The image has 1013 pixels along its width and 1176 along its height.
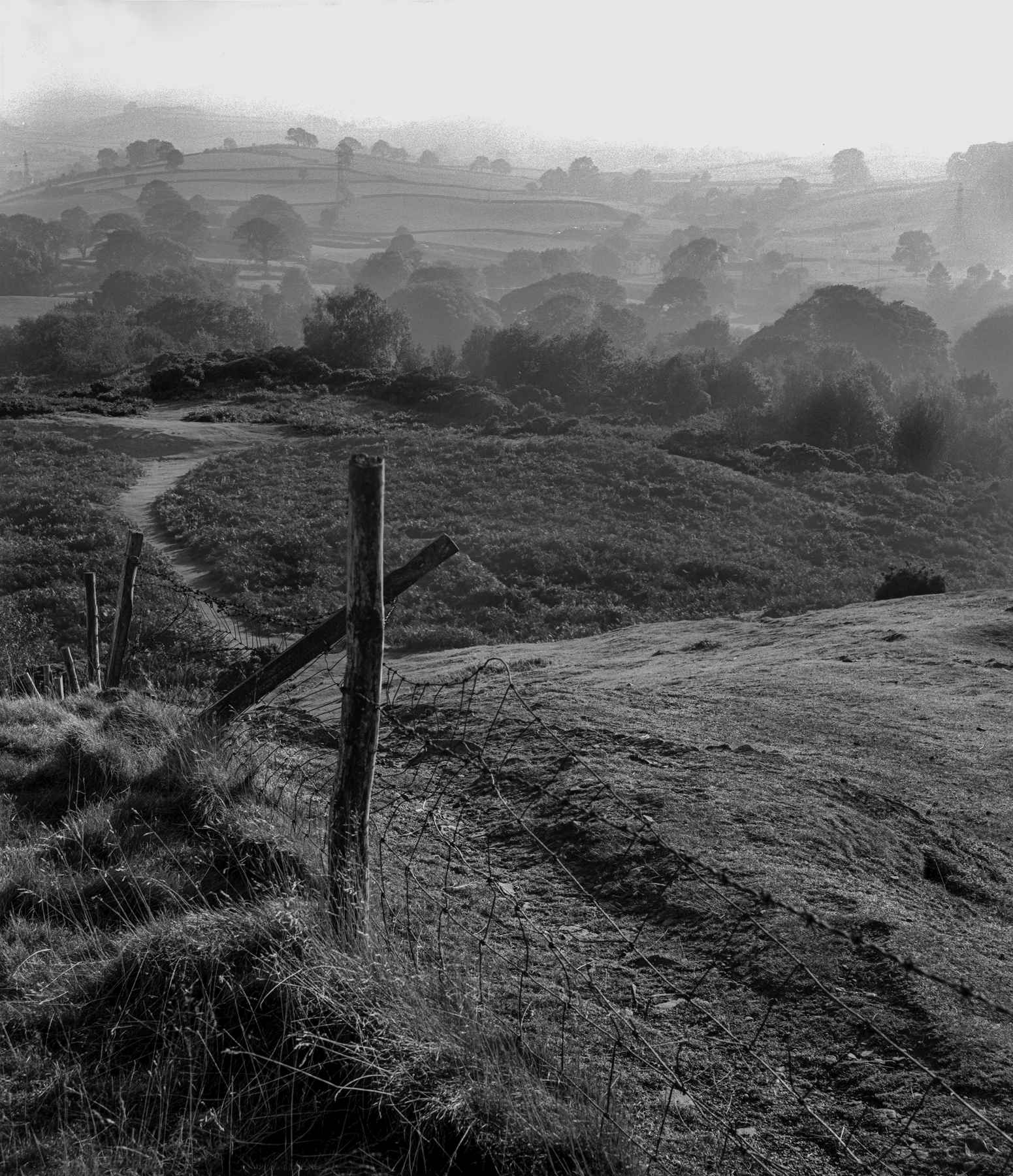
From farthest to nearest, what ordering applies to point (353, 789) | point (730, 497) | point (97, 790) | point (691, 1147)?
point (730, 497) → point (97, 790) → point (353, 789) → point (691, 1147)

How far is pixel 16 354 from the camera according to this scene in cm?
5691

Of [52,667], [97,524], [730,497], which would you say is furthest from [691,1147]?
[730,497]

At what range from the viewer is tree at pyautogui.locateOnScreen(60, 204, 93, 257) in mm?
121188

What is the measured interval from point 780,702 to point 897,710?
0.88m

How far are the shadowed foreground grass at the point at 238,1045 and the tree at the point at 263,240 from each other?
135418 millimetres

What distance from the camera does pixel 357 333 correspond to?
47531 mm

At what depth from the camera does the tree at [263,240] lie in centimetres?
12900

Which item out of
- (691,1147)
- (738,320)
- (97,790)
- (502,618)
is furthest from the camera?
(738,320)

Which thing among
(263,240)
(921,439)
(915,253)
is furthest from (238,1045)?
(915,253)

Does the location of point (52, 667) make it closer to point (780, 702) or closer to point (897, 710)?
point (780, 702)

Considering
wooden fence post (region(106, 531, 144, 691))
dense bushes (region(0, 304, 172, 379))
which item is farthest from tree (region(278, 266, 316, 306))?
wooden fence post (region(106, 531, 144, 691))

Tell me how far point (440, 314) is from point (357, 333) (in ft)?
160

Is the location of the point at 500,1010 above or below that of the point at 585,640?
above

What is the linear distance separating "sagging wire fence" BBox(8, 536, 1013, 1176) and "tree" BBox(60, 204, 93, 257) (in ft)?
430
